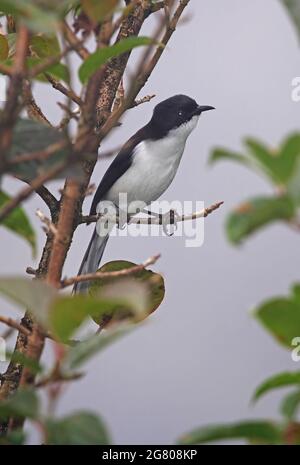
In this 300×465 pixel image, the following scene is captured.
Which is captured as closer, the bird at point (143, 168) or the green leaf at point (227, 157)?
the green leaf at point (227, 157)

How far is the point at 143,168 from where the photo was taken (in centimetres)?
387

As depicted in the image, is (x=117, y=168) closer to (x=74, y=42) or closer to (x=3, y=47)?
(x=3, y=47)

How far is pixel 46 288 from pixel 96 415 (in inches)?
5.3

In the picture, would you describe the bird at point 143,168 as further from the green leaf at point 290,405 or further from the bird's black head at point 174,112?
the green leaf at point 290,405

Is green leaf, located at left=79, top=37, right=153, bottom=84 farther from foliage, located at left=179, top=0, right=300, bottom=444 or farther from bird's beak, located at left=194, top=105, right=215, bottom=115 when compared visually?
A: bird's beak, located at left=194, top=105, right=215, bottom=115

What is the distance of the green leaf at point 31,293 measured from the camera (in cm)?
67

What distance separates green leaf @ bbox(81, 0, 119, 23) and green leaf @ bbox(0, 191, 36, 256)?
27 centimetres

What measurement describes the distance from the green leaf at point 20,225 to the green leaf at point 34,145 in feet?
0.58

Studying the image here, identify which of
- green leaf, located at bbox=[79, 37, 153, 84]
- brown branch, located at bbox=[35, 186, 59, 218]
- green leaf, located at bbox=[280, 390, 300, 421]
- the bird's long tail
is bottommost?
green leaf, located at bbox=[280, 390, 300, 421]

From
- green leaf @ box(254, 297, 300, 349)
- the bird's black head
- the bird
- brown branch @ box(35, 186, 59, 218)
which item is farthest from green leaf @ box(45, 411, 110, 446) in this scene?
the bird's black head

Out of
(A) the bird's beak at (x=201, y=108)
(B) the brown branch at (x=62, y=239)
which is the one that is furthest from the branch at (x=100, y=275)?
(A) the bird's beak at (x=201, y=108)

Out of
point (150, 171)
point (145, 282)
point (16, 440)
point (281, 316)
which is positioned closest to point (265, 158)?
point (281, 316)

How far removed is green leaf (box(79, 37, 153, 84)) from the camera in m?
0.87

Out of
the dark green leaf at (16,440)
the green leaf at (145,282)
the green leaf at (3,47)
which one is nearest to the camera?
the dark green leaf at (16,440)
